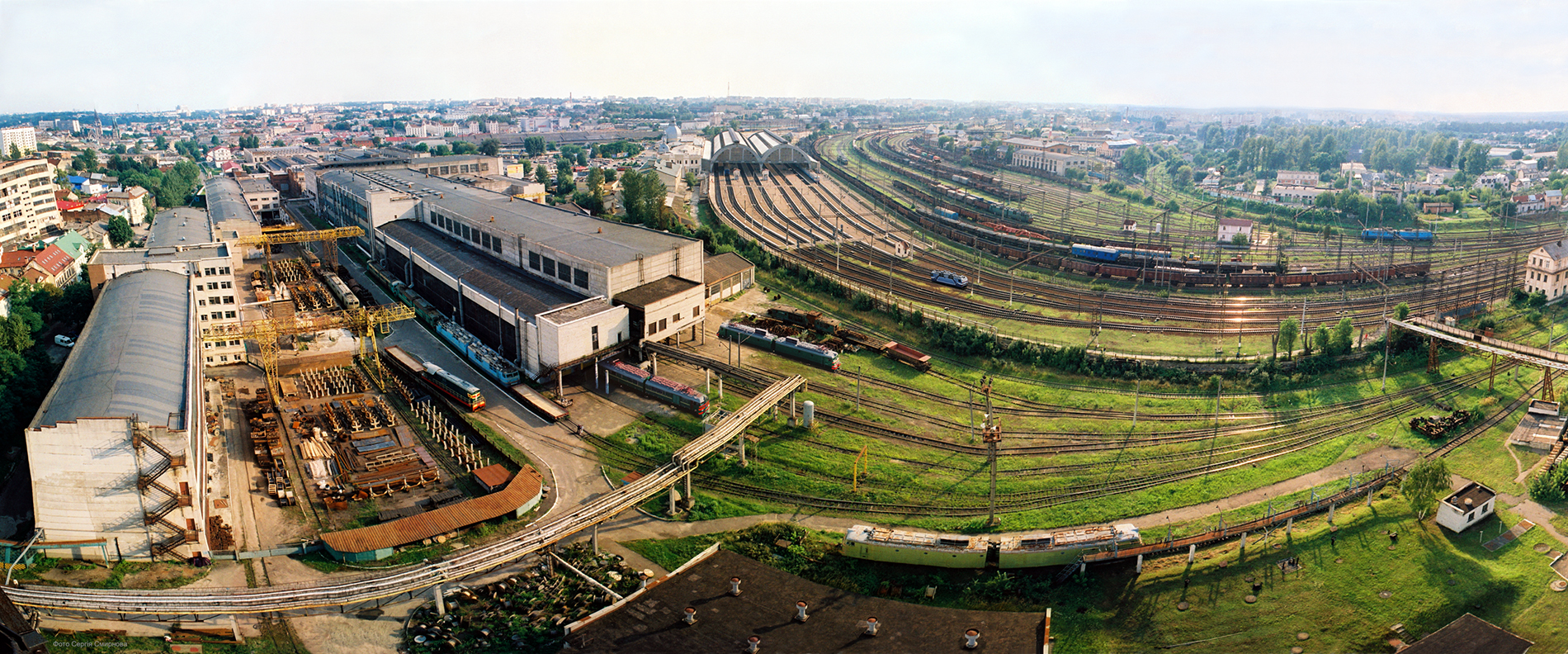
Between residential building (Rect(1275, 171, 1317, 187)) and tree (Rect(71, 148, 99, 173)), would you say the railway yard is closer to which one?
residential building (Rect(1275, 171, 1317, 187))

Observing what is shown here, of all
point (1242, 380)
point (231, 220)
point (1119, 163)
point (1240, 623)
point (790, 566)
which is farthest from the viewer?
point (1119, 163)

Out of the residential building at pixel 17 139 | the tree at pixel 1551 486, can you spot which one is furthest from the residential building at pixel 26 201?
the residential building at pixel 17 139

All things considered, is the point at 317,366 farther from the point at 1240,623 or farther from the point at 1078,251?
the point at 1078,251

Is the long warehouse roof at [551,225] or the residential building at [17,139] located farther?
the residential building at [17,139]

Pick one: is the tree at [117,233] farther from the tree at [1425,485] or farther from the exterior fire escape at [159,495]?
the tree at [1425,485]

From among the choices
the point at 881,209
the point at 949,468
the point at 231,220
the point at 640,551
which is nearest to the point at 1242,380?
the point at 949,468

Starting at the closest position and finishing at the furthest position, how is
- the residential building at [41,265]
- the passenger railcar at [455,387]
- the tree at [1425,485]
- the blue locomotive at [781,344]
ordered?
the tree at [1425,485] → the passenger railcar at [455,387] → the blue locomotive at [781,344] → the residential building at [41,265]
